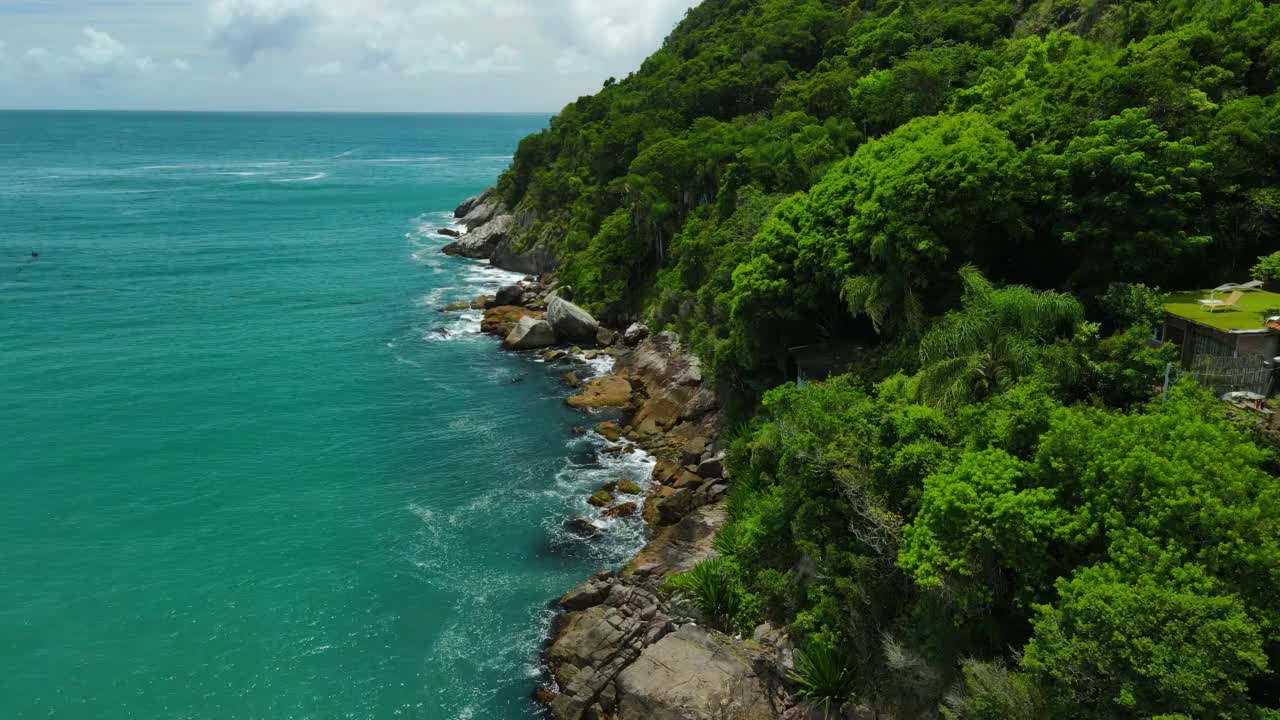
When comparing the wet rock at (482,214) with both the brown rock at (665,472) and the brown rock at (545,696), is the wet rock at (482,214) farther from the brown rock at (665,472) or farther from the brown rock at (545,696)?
the brown rock at (545,696)

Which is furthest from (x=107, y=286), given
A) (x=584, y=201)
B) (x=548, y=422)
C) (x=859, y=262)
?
(x=859, y=262)

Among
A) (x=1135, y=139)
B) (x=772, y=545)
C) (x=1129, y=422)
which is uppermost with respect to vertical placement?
(x=1135, y=139)

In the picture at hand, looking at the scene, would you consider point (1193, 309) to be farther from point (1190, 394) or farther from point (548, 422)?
point (548, 422)

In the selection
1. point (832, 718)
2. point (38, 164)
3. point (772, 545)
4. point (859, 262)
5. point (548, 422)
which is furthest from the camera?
point (38, 164)

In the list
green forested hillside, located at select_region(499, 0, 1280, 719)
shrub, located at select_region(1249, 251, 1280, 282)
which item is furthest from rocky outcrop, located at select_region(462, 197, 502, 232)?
shrub, located at select_region(1249, 251, 1280, 282)

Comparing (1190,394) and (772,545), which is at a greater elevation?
(1190,394)

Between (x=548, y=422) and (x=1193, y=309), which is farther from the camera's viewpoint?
(x=548, y=422)

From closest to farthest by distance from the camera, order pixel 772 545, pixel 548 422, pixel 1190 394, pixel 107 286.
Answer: pixel 1190 394
pixel 772 545
pixel 548 422
pixel 107 286
